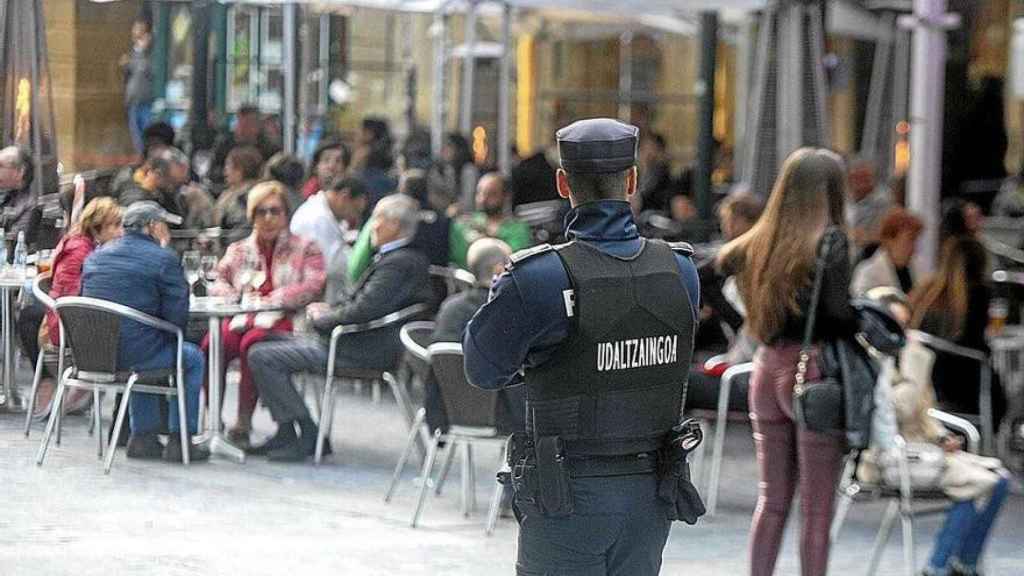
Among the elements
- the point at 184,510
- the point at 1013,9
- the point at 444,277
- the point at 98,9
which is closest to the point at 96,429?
the point at 184,510

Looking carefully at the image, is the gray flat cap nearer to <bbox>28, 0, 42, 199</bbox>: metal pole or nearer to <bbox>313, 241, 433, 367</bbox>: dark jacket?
<bbox>28, 0, 42, 199</bbox>: metal pole

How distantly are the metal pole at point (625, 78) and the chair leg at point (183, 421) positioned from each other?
20.3 metres

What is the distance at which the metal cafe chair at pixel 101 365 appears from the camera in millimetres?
5387

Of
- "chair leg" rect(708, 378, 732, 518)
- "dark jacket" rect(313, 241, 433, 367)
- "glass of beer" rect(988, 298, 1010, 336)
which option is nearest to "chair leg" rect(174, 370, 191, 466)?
"chair leg" rect(708, 378, 732, 518)

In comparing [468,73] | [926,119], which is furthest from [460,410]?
[468,73]

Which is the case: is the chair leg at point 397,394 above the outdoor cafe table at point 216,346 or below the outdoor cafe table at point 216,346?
below

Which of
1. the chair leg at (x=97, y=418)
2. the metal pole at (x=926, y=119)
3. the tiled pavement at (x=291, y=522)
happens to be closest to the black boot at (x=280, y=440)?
the tiled pavement at (x=291, y=522)

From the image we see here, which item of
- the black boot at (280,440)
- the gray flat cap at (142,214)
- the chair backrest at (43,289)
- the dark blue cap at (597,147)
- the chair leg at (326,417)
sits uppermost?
the dark blue cap at (597,147)

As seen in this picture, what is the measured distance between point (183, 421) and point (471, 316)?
7.27 ft

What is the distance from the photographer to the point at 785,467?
630 centimetres

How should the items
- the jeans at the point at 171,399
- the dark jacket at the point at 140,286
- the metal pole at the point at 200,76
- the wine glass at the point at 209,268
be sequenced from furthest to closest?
the wine glass at the point at 209,268 < the metal pole at the point at 200,76 < the jeans at the point at 171,399 < the dark jacket at the point at 140,286

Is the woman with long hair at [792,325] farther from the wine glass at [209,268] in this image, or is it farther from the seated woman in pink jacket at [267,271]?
the seated woman in pink jacket at [267,271]

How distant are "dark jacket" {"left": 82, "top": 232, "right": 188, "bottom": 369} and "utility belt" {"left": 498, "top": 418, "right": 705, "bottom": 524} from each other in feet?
5.02

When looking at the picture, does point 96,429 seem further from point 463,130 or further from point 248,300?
point 463,130
